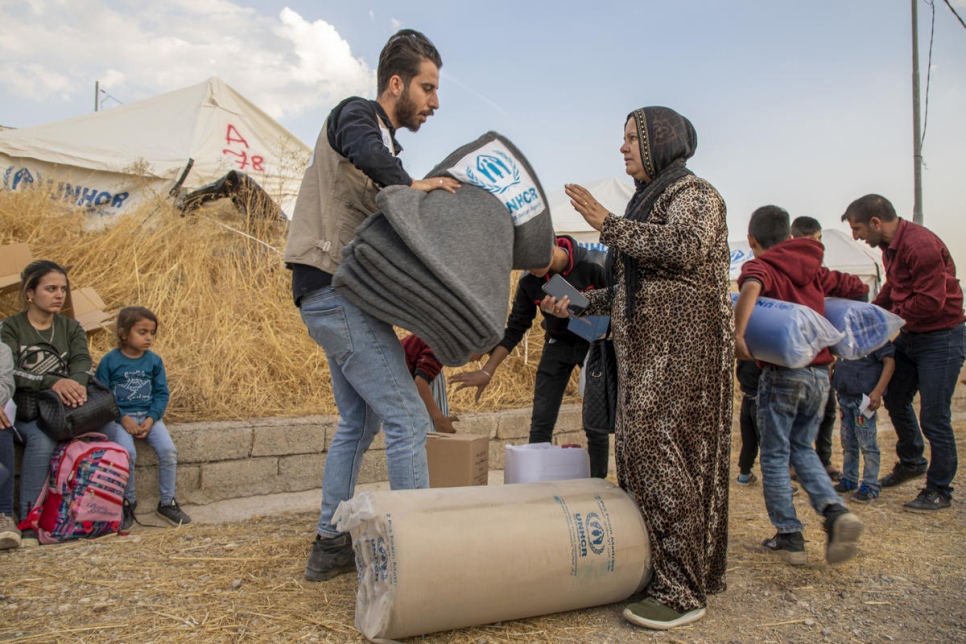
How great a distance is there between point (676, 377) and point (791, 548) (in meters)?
1.30

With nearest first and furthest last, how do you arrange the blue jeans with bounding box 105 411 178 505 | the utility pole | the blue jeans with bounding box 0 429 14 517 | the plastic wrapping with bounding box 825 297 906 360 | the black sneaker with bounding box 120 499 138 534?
the blue jeans with bounding box 0 429 14 517
the plastic wrapping with bounding box 825 297 906 360
the black sneaker with bounding box 120 499 138 534
the blue jeans with bounding box 105 411 178 505
the utility pole

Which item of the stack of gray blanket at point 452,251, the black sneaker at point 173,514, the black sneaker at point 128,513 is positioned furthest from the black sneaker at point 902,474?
the black sneaker at point 128,513

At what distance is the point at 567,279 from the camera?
4.19 metres

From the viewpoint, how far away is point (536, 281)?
4.26 m

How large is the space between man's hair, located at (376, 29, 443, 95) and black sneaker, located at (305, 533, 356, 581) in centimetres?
190

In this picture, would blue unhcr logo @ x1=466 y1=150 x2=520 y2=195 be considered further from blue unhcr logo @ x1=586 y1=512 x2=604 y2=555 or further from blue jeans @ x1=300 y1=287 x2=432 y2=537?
blue unhcr logo @ x1=586 y1=512 x2=604 y2=555

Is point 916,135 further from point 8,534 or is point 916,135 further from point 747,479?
point 8,534

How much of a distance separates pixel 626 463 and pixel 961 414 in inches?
343

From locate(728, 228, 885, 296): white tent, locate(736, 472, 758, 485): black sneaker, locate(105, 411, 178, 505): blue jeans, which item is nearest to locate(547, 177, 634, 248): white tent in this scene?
locate(728, 228, 885, 296): white tent

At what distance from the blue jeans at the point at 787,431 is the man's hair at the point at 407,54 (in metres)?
2.26

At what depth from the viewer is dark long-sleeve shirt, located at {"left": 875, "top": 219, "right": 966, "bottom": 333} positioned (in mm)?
4438

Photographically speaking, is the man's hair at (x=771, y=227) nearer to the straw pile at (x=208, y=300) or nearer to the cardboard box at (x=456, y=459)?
the cardboard box at (x=456, y=459)

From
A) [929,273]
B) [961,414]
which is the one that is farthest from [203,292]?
[961,414]

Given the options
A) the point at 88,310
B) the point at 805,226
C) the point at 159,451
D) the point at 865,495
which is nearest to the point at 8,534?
the point at 159,451
